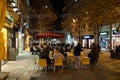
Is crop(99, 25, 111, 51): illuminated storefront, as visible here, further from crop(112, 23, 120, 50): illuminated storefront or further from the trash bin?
the trash bin

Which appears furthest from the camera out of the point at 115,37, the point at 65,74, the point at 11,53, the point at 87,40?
the point at 87,40

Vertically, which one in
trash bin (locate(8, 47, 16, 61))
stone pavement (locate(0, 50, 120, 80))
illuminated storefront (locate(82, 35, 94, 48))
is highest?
illuminated storefront (locate(82, 35, 94, 48))

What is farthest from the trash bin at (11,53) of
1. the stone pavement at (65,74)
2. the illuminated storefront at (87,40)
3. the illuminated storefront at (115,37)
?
the illuminated storefront at (87,40)

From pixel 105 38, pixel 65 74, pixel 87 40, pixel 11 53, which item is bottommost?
pixel 65 74

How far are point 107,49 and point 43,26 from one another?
89.0 ft

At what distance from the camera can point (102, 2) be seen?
23.7 meters

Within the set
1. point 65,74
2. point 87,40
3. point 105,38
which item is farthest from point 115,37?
point 65,74

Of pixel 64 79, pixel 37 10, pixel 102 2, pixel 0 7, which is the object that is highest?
pixel 37 10

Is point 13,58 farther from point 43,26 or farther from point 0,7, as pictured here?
point 43,26

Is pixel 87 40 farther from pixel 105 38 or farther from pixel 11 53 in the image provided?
pixel 11 53

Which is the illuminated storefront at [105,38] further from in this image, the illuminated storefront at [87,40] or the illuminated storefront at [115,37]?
the illuminated storefront at [87,40]

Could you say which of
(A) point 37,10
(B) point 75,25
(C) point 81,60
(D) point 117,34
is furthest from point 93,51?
(A) point 37,10

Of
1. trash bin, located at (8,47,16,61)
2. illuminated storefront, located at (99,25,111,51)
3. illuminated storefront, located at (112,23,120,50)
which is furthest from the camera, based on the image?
illuminated storefront, located at (99,25,111,51)

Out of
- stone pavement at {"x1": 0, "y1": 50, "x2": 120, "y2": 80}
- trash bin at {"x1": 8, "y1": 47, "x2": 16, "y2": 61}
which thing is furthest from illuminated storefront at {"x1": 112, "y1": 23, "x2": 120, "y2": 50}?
stone pavement at {"x1": 0, "y1": 50, "x2": 120, "y2": 80}
